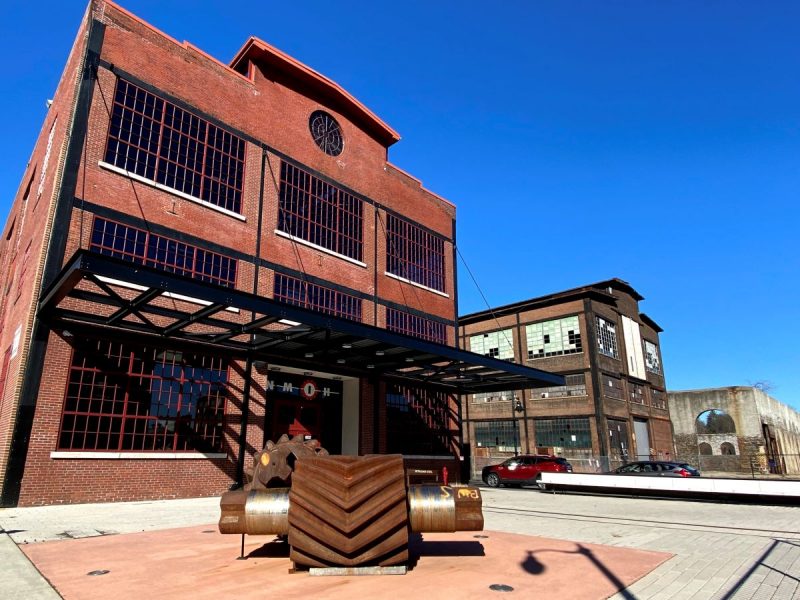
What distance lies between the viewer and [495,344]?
49188mm

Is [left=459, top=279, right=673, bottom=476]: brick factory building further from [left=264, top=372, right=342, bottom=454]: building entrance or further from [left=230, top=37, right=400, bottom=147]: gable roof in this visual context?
[left=264, top=372, right=342, bottom=454]: building entrance

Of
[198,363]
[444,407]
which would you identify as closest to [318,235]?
[198,363]

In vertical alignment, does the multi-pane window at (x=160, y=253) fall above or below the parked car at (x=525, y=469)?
above

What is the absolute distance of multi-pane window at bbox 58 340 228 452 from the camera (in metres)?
14.8

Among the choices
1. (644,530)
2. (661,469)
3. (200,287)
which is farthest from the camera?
(661,469)

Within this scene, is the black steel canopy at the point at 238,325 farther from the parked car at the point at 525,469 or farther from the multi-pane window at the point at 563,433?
the multi-pane window at the point at 563,433

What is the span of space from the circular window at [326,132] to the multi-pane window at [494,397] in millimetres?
27672

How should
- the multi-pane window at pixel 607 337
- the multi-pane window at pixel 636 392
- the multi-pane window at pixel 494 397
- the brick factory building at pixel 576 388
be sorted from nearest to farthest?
Answer: the brick factory building at pixel 576 388, the multi-pane window at pixel 607 337, the multi-pane window at pixel 494 397, the multi-pane window at pixel 636 392

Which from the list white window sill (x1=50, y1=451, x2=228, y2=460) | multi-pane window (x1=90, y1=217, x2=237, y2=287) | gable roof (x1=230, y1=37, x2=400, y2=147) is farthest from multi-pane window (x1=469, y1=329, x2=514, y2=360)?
white window sill (x1=50, y1=451, x2=228, y2=460)

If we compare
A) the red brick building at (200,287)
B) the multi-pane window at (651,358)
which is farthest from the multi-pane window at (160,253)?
the multi-pane window at (651,358)

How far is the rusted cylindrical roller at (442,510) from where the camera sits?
6.82m

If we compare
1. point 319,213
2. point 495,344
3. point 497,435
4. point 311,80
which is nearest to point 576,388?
point 497,435

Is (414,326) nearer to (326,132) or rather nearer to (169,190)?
(326,132)

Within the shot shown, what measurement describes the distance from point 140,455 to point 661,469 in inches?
829
